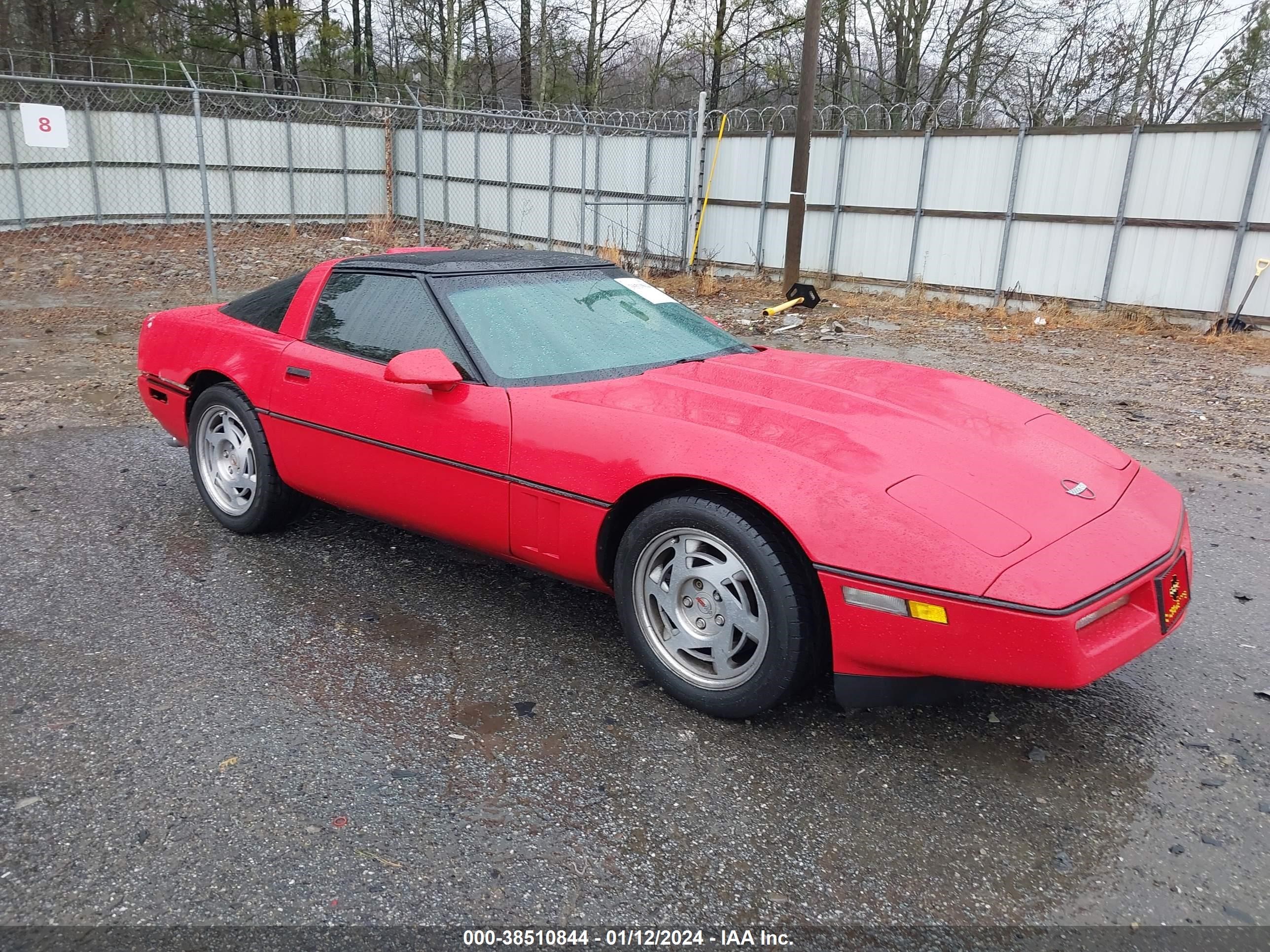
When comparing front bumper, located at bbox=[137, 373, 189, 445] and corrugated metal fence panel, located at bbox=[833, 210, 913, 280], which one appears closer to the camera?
front bumper, located at bbox=[137, 373, 189, 445]

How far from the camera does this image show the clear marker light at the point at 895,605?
2.43 m

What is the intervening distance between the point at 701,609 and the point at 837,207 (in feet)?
42.2

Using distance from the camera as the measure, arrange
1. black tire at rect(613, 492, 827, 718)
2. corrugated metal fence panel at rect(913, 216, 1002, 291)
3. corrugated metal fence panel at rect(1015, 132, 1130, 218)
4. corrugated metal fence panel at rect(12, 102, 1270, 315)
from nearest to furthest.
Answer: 1. black tire at rect(613, 492, 827, 718)
2. corrugated metal fence panel at rect(12, 102, 1270, 315)
3. corrugated metal fence panel at rect(1015, 132, 1130, 218)
4. corrugated metal fence panel at rect(913, 216, 1002, 291)

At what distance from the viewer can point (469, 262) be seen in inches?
153

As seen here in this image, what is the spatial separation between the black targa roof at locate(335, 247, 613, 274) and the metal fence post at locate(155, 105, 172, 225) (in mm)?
16570

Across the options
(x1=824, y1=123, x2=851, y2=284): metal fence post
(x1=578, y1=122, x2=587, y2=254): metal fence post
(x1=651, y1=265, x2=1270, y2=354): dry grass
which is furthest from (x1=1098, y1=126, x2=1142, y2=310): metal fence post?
(x1=578, y1=122, x2=587, y2=254): metal fence post

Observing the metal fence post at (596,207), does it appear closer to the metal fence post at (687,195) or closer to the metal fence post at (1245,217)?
the metal fence post at (687,195)

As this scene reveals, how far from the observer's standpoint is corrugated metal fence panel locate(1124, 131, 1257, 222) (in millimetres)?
11047

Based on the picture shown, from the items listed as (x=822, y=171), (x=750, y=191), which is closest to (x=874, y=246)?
(x=822, y=171)

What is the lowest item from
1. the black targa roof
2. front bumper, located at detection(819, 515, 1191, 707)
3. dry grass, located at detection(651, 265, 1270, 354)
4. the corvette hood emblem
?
dry grass, located at detection(651, 265, 1270, 354)

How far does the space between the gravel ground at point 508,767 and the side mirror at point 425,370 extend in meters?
0.94

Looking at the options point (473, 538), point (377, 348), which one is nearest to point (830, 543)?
point (473, 538)

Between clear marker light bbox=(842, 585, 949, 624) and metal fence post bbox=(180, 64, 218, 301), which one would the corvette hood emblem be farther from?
metal fence post bbox=(180, 64, 218, 301)

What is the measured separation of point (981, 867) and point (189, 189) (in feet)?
65.9
